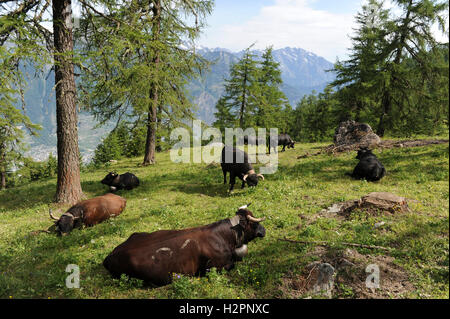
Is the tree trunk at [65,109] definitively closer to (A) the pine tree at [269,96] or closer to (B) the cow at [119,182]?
(B) the cow at [119,182]

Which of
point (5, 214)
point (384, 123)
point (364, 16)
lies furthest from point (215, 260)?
point (364, 16)

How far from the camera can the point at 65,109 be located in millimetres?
10828

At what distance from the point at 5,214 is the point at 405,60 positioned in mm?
30937

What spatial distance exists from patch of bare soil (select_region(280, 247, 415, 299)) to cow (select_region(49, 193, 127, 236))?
24.2 ft

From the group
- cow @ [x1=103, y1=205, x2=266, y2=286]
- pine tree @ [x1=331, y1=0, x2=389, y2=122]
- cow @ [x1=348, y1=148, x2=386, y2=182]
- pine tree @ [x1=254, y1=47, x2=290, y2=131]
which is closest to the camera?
cow @ [x1=103, y1=205, x2=266, y2=286]

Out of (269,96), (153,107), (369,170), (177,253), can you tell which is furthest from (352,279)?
(269,96)

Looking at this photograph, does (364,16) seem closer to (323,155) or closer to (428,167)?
(323,155)

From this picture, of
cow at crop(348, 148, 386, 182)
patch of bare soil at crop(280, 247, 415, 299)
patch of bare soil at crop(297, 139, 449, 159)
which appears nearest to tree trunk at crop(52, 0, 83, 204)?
patch of bare soil at crop(280, 247, 415, 299)

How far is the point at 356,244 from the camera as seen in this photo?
6.06 meters

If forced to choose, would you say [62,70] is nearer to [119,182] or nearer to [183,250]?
[119,182]

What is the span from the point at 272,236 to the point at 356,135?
14943mm

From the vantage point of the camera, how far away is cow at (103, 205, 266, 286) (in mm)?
5535

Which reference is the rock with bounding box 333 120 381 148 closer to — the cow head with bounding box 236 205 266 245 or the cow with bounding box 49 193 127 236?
the cow head with bounding box 236 205 266 245

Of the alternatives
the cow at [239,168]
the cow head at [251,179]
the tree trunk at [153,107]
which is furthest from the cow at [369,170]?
the tree trunk at [153,107]
